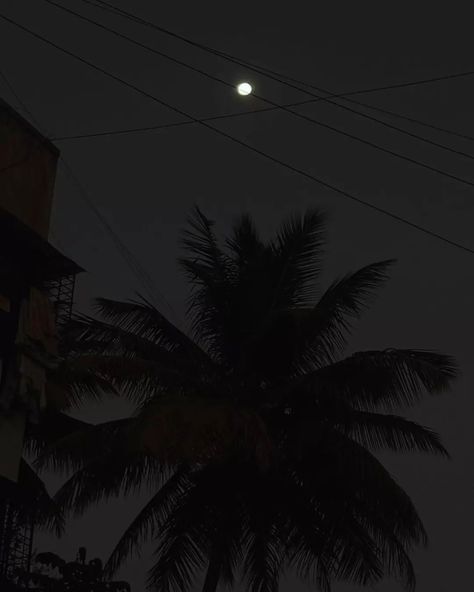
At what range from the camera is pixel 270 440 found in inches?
818

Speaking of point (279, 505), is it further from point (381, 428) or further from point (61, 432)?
point (61, 432)

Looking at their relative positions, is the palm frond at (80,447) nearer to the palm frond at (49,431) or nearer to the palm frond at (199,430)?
the palm frond at (49,431)

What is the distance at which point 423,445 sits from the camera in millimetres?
22328

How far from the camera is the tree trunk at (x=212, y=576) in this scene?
20.9 m

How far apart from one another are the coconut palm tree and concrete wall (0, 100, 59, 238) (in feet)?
8.57

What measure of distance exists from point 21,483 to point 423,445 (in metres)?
7.29

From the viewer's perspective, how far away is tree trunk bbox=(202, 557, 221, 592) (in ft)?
68.5

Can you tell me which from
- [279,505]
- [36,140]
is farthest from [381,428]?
[36,140]

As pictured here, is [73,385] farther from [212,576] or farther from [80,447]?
[212,576]

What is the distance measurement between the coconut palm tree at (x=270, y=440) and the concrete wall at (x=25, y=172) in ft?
8.57

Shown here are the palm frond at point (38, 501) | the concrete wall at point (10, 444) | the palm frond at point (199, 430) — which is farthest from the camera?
the palm frond at point (38, 501)

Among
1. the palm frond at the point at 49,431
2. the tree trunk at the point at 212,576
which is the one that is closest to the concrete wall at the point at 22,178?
the palm frond at the point at 49,431

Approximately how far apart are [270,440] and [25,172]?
237 inches

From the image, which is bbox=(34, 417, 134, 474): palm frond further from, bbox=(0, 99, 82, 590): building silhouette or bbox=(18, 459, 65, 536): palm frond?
bbox=(18, 459, 65, 536): palm frond
